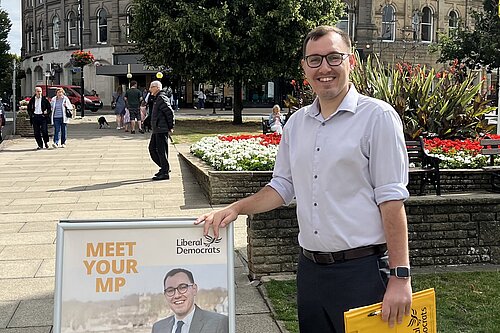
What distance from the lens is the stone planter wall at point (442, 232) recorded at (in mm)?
6195

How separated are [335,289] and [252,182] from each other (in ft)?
23.2

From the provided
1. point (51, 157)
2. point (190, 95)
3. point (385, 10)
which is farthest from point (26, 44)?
point (51, 157)

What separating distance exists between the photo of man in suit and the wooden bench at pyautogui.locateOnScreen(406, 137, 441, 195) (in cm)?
557

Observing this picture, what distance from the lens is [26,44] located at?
234 ft

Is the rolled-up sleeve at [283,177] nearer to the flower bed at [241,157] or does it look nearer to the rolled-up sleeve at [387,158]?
the rolled-up sleeve at [387,158]

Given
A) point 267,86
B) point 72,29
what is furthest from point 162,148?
point 72,29

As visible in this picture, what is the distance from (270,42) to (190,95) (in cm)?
3010

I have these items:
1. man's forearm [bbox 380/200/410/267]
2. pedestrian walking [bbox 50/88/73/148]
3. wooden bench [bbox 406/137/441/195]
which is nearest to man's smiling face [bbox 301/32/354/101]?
man's forearm [bbox 380/200/410/267]

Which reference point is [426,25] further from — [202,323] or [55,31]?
[202,323]

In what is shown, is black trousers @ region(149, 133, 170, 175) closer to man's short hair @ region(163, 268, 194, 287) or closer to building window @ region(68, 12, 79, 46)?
man's short hair @ region(163, 268, 194, 287)

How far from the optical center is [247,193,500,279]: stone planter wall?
244 inches

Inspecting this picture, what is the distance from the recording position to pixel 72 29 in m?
60.8

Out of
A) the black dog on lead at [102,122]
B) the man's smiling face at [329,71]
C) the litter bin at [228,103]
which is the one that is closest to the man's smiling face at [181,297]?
the man's smiling face at [329,71]

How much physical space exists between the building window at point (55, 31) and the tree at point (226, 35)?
119 feet
